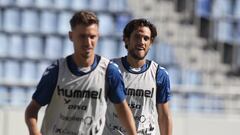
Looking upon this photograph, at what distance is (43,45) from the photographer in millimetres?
18062

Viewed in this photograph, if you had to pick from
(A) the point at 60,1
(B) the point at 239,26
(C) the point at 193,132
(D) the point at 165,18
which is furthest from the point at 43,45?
(C) the point at 193,132

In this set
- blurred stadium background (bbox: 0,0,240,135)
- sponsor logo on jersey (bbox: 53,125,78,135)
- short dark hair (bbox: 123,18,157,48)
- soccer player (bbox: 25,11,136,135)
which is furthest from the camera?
blurred stadium background (bbox: 0,0,240,135)

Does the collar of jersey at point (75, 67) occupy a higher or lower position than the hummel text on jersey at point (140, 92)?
higher

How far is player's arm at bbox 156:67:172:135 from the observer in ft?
17.7

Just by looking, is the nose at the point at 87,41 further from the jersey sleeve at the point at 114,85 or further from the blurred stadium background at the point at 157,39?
the blurred stadium background at the point at 157,39

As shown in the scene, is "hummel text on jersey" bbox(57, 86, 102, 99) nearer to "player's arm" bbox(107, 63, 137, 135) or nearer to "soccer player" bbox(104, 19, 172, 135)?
"player's arm" bbox(107, 63, 137, 135)

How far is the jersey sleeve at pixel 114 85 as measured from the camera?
14.5 feet

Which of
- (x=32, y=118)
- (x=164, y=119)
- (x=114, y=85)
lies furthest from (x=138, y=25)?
(x=32, y=118)

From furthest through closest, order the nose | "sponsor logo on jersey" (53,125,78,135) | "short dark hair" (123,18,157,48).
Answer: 1. "short dark hair" (123,18,157,48)
2. "sponsor logo on jersey" (53,125,78,135)
3. the nose

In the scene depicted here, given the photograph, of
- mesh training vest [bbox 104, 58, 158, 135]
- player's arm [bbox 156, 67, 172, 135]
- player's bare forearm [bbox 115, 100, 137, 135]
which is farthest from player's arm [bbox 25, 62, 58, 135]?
player's arm [bbox 156, 67, 172, 135]

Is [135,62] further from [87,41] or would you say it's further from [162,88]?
[87,41]

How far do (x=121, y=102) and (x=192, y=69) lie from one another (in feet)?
42.8

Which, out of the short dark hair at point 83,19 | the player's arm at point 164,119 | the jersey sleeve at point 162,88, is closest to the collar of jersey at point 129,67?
the jersey sleeve at point 162,88

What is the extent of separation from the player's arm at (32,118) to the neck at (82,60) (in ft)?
1.04
